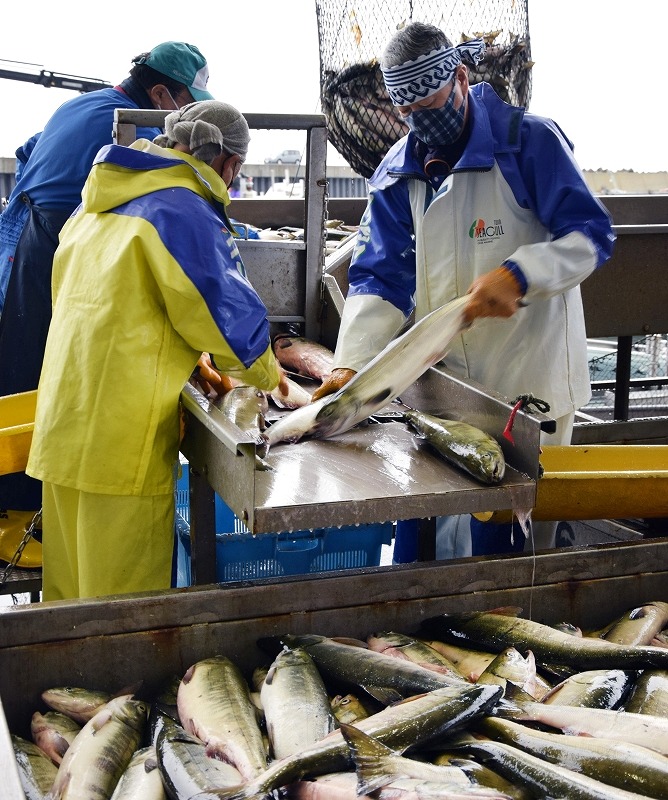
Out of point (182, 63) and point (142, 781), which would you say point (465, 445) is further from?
point (182, 63)

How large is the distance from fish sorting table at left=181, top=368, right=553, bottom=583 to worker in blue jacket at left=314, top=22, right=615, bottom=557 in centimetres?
40

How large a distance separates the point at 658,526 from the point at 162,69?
11.3ft

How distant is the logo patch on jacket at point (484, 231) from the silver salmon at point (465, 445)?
0.92m

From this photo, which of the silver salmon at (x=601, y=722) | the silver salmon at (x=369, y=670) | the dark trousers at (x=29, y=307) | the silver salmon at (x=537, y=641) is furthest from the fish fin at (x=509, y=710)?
the dark trousers at (x=29, y=307)

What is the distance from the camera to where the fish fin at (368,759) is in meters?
1.87

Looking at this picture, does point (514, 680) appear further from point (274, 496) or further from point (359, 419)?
point (359, 419)

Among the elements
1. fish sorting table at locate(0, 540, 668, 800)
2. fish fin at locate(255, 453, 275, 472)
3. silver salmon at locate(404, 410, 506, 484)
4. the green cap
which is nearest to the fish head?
silver salmon at locate(404, 410, 506, 484)

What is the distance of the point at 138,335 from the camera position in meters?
3.25

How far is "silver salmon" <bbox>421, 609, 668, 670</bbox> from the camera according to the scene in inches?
99.7

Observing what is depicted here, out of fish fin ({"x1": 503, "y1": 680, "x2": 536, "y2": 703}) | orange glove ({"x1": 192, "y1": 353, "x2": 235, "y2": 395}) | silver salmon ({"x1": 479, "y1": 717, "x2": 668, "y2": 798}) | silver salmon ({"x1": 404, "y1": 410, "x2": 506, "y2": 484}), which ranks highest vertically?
orange glove ({"x1": 192, "y1": 353, "x2": 235, "y2": 395})

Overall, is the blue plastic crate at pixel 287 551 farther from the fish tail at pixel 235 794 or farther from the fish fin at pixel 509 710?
the fish tail at pixel 235 794

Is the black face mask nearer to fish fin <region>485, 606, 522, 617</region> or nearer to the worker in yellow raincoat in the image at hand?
the worker in yellow raincoat

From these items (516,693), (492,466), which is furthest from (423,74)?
(516,693)

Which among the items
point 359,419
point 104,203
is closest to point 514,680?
point 359,419
